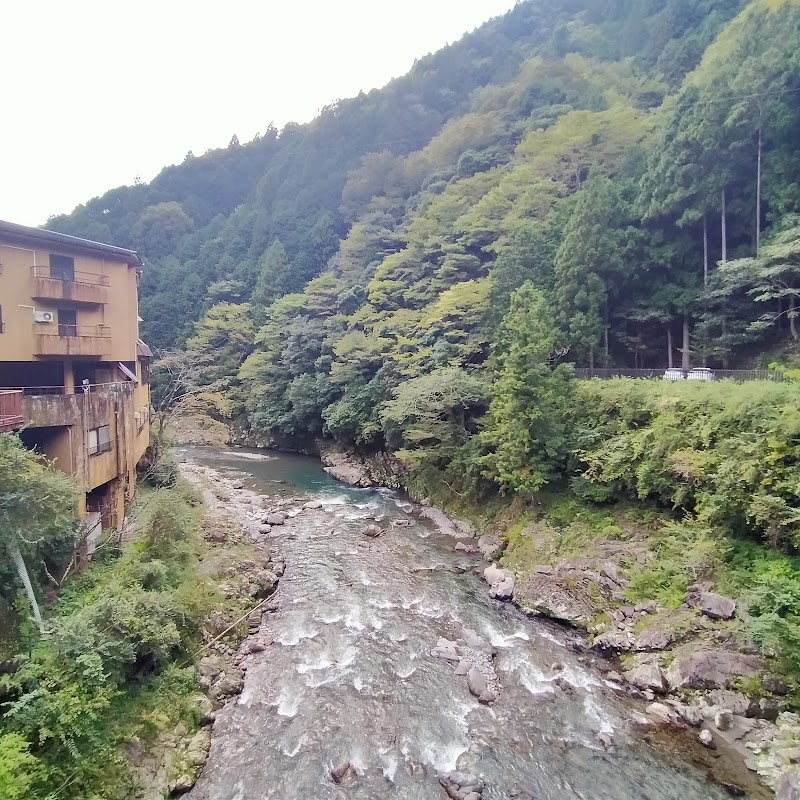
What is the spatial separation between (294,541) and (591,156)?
27.8m

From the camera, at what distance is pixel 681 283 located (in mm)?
22328

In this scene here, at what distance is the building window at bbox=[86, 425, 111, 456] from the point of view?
1355cm

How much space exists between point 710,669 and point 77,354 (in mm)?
19998

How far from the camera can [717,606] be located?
1148 centimetres

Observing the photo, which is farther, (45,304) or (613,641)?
(45,304)

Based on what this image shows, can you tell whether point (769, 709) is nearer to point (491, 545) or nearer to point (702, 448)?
point (702, 448)

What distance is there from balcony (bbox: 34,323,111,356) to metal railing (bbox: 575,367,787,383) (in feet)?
62.5

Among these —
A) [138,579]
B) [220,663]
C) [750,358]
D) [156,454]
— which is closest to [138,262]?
[156,454]

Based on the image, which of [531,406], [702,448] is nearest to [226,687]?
[531,406]

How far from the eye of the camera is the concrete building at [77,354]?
12.7m

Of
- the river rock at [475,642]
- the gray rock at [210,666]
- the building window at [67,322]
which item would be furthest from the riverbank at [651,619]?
the building window at [67,322]

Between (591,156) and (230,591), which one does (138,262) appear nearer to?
(230,591)

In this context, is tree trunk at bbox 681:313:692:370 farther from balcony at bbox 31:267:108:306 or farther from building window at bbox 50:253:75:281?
building window at bbox 50:253:75:281

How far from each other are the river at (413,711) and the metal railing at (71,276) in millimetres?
12757
